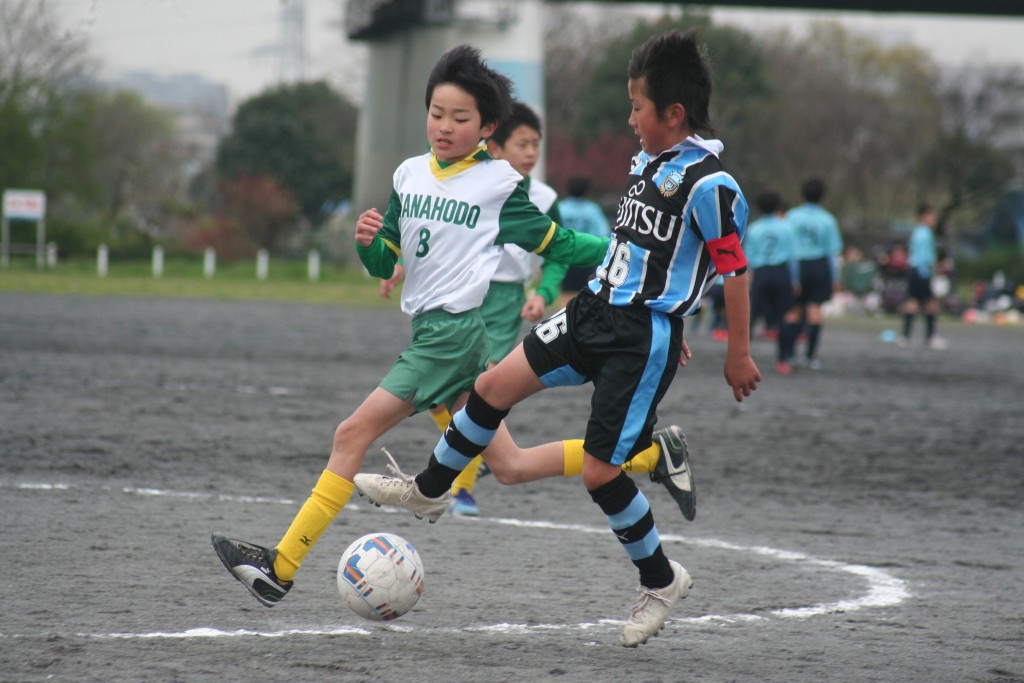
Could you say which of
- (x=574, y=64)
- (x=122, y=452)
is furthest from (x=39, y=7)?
(x=574, y=64)

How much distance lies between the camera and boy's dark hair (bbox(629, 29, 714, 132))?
13.4 ft

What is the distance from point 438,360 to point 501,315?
82.6 inches

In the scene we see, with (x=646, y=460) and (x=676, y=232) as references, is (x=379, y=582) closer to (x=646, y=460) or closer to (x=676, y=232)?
(x=646, y=460)

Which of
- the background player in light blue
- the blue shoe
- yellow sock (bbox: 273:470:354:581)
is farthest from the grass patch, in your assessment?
yellow sock (bbox: 273:470:354:581)

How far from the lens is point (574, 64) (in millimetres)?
53656

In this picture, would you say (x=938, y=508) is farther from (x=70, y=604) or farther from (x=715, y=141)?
(x=70, y=604)

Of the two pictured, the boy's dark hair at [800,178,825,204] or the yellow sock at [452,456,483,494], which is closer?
the yellow sock at [452,456,483,494]

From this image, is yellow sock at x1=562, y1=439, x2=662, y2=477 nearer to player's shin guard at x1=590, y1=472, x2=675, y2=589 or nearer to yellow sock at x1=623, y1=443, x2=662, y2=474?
yellow sock at x1=623, y1=443, x2=662, y2=474

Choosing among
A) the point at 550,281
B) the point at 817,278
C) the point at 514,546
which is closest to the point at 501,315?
the point at 550,281

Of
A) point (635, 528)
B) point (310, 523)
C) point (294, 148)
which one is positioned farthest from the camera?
point (294, 148)

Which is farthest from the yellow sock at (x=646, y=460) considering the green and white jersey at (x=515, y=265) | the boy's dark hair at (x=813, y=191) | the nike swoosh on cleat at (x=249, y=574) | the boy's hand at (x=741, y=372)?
the boy's dark hair at (x=813, y=191)

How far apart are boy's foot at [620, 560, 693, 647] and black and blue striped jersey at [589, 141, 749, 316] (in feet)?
2.98

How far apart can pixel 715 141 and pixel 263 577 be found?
2062mm

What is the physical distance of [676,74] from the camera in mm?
4113
